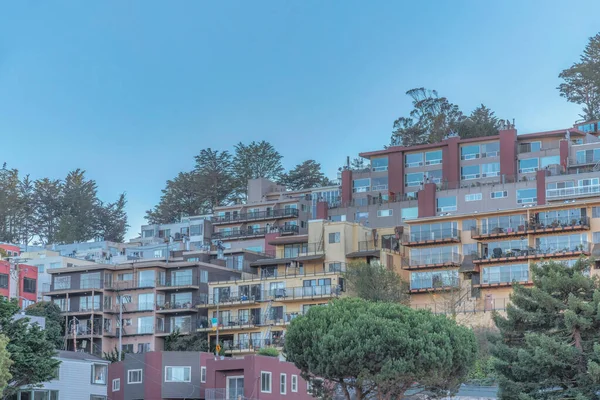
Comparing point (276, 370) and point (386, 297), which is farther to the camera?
point (386, 297)

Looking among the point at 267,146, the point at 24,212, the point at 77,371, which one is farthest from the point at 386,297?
the point at 24,212

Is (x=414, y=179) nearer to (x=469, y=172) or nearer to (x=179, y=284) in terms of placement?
(x=469, y=172)

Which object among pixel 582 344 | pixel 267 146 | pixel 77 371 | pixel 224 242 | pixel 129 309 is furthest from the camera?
pixel 267 146

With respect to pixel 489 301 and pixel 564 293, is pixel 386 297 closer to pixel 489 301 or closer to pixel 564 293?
pixel 489 301

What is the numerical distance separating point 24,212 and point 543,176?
81.1 metres

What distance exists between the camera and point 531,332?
68.4 m

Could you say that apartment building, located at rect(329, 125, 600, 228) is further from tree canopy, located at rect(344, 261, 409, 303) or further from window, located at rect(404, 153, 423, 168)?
tree canopy, located at rect(344, 261, 409, 303)

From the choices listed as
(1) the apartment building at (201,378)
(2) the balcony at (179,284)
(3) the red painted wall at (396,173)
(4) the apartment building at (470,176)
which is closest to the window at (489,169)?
(4) the apartment building at (470,176)

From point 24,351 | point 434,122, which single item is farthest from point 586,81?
point 24,351

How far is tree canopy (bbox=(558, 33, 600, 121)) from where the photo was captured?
15125 centimetres

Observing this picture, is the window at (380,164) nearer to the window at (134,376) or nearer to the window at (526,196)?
the window at (526,196)

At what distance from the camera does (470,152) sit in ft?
427

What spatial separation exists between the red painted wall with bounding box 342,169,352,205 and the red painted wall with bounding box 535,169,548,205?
23018mm

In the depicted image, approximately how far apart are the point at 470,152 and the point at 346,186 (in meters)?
14.8
